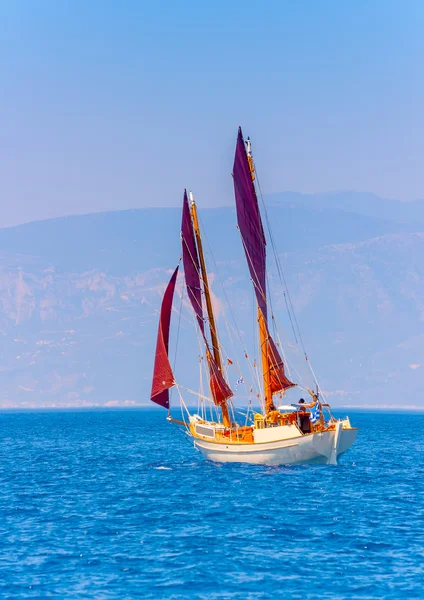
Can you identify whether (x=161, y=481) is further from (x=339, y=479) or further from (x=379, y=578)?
(x=379, y=578)

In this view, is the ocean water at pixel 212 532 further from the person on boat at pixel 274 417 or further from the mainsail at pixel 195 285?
the mainsail at pixel 195 285

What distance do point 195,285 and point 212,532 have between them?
28.8m

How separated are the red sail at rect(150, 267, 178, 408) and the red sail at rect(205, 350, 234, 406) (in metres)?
3.49

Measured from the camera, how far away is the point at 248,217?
68625mm

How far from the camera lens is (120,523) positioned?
45.9 m

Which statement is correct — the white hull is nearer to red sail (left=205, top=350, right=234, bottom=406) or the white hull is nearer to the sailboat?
the sailboat

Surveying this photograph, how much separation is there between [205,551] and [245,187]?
34904 millimetres

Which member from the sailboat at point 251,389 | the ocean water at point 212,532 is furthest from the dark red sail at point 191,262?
the ocean water at point 212,532

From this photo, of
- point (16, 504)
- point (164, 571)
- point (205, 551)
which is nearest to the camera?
point (164, 571)

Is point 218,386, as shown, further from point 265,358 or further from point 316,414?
point 316,414

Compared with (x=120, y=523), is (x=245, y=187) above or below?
above

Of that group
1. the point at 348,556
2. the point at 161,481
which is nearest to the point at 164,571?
the point at 348,556

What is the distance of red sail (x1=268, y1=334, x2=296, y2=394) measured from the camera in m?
68.6

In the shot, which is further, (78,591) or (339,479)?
(339,479)
